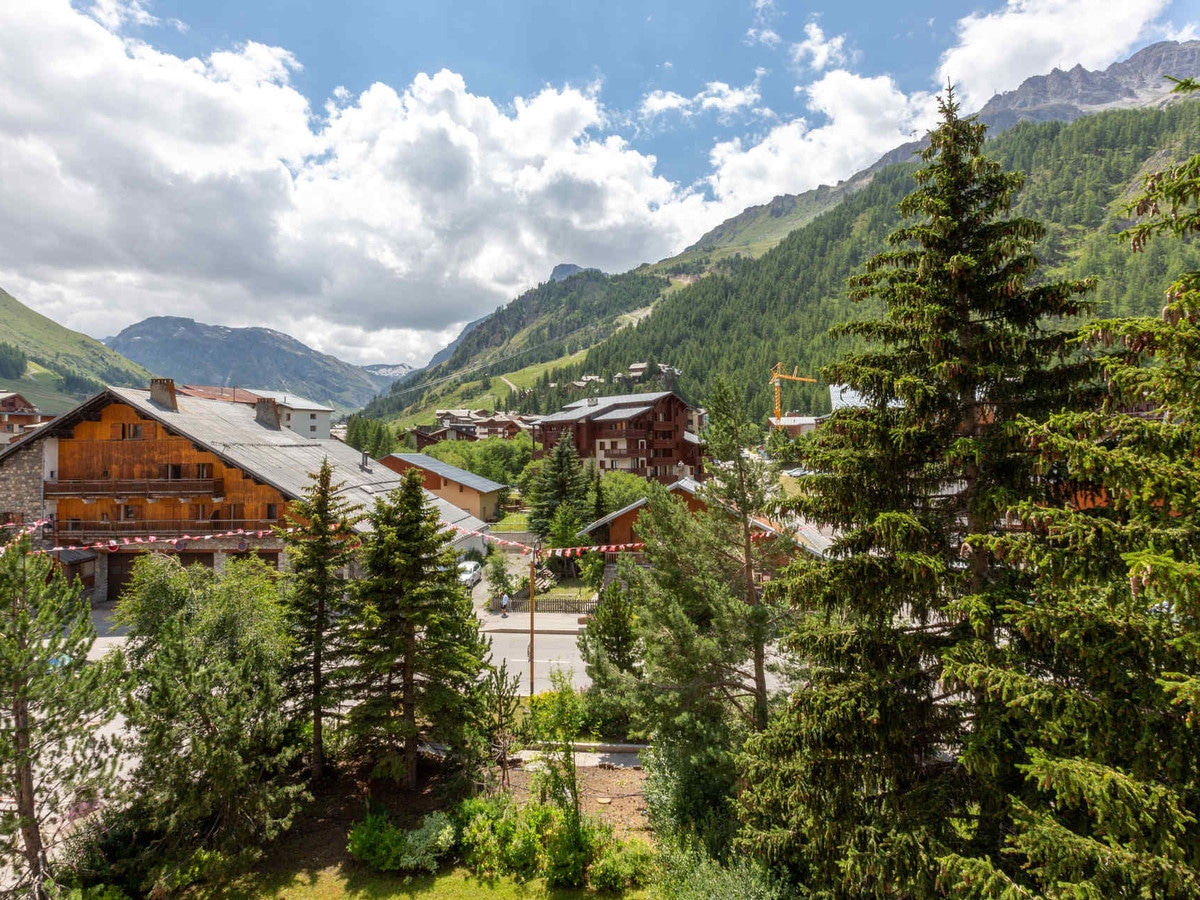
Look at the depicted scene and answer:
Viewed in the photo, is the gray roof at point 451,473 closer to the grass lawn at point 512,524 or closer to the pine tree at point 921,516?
the grass lawn at point 512,524

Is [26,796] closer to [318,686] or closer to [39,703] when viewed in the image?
[39,703]

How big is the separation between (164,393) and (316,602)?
31.1 meters

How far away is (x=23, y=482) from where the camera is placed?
35562 mm

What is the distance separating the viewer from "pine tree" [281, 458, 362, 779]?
16.3 m

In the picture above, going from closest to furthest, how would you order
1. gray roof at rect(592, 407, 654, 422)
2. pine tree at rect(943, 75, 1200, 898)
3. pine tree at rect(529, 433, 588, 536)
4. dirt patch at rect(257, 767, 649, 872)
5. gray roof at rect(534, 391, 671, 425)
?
pine tree at rect(943, 75, 1200, 898) → dirt patch at rect(257, 767, 649, 872) → pine tree at rect(529, 433, 588, 536) → gray roof at rect(592, 407, 654, 422) → gray roof at rect(534, 391, 671, 425)

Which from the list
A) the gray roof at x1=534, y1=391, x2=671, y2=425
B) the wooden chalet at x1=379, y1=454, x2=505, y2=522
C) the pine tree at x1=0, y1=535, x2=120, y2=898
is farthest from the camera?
the gray roof at x1=534, y1=391, x2=671, y2=425

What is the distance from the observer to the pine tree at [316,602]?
53.4ft

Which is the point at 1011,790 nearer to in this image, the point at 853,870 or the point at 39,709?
the point at 853,870

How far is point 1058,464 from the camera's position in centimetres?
790

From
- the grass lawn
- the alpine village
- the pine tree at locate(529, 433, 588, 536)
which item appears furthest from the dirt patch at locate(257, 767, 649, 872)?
the grass lawn

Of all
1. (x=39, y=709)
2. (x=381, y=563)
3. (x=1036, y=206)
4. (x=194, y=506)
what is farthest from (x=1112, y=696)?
(x=1036, y=206)

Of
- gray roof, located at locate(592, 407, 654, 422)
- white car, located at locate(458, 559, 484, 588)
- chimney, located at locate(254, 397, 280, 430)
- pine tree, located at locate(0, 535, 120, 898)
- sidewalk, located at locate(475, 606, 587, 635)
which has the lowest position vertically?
sidewalk, located at locate(475, 606, 587, 635)

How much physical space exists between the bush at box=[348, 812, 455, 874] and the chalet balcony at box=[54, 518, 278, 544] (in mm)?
26306

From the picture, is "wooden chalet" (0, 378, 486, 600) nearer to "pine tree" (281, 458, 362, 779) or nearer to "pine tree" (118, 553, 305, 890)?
"pine tree" (281, 458, 362, 779)
